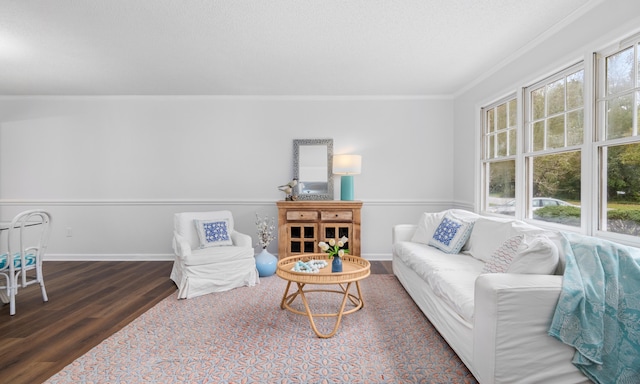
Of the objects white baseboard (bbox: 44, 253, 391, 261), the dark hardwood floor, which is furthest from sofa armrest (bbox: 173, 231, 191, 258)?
white baseboard (bbox: 44, 253, 391, 261)

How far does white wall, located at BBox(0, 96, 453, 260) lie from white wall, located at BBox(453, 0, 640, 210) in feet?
1.09

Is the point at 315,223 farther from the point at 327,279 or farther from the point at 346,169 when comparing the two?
the point at 327,279

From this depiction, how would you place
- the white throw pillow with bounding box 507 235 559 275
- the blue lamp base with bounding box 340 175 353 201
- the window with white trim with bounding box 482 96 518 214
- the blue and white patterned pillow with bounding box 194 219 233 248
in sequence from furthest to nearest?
the blue lamp base with bounding box 340 175 353 201
the blue and white patterned pillow with bounding box 194 219 233 248
the window with white trim with bounding box 482 96 518 214
the white throw pillow with bounding box 507 235 559 275

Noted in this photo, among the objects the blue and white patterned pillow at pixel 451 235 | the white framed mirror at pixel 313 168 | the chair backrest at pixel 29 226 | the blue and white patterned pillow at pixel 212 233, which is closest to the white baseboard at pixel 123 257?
the blue and white patterned pillow at pixel 212 233

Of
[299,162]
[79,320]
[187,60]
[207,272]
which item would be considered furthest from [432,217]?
[79,320]

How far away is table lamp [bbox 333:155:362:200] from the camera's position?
4203 mm

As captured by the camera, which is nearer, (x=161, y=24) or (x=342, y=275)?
(x=342, y=275)

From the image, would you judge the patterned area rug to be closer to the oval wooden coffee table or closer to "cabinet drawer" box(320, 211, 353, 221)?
the oval wooden coffee table

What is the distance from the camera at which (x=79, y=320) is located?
8.53 ft

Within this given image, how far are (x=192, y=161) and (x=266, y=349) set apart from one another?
3.26m

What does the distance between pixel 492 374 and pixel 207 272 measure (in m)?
2.56

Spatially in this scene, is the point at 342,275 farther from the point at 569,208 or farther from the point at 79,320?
the point at 79,320

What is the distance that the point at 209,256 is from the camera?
3.22 meters

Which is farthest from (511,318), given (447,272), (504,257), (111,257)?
(111,257)
